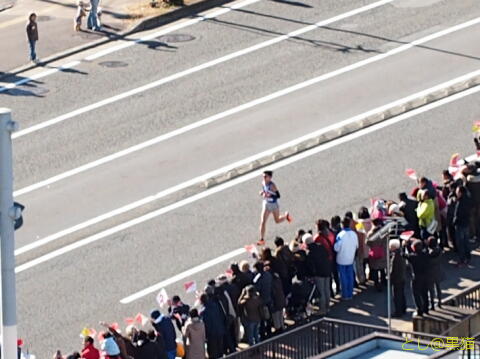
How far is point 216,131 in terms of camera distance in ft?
129

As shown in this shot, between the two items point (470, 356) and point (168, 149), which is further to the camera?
point (168, 149)

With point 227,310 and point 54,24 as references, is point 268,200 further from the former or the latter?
A: point 54,24

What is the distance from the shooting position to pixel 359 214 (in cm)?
3131

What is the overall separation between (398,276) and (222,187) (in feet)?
24.4

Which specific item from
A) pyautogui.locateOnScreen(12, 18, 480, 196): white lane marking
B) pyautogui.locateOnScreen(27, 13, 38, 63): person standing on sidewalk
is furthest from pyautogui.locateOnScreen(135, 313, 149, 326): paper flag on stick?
pyautogui.locateOnScreen(27, 13, 38, 63): person standing on sidewalk

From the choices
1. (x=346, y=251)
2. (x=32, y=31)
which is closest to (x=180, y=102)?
(x=32, y=31)

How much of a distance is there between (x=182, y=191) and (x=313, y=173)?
285 cm

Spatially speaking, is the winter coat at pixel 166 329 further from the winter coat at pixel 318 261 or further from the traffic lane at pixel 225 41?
the traffic lane at pixel 225 41

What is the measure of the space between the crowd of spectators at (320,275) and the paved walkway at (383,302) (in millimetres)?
177

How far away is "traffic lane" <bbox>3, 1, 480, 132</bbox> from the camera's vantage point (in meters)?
41.6

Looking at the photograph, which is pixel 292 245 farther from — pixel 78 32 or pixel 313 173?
pixel 78 32

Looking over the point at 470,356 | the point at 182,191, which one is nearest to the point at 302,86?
the point at 182,191

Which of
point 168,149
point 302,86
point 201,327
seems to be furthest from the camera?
point 302,86

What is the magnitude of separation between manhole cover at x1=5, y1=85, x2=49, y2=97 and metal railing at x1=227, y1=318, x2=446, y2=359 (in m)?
16.4
